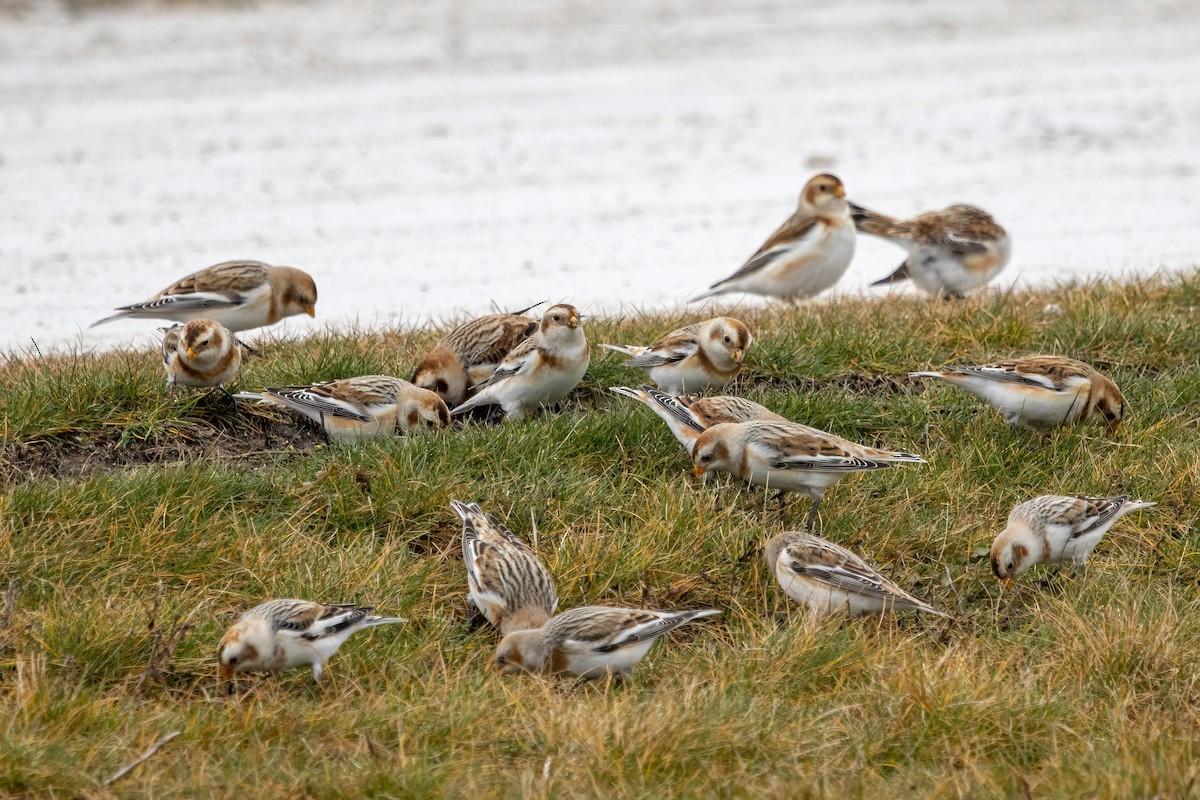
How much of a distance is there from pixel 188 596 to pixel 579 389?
9.35 ft

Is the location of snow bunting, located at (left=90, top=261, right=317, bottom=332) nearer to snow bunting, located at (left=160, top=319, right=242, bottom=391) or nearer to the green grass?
the green grass

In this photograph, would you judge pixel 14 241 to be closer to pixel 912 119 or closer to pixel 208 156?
pixel 208 156

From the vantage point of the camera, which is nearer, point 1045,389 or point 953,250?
point 1045,389

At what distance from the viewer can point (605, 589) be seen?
6293 millimetres

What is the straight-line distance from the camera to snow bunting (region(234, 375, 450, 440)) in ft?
23.9

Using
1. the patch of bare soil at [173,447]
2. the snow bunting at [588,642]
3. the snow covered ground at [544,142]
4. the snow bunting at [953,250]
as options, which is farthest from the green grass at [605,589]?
the snow covered ground at [544,142]

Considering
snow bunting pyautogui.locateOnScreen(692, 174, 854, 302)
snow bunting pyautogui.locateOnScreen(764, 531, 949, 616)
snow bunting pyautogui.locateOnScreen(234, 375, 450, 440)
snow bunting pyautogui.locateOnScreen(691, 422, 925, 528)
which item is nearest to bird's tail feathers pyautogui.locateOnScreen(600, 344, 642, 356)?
snow bunting pyautogui.locateOnScreen(234, 375, 450, 440)

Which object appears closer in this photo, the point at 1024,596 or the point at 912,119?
the point at 1024,596

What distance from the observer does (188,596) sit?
600cm

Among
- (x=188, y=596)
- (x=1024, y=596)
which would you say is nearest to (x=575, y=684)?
(x=188, y=596)

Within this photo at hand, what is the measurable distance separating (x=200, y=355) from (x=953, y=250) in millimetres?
5598

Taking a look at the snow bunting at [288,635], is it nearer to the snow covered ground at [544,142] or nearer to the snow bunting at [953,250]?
the snow covered ground at [544,142]

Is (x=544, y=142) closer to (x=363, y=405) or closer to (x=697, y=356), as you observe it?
(x=697, y=356)

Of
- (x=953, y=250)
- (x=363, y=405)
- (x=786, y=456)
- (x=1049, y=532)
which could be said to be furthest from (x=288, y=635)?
(x=953, y=250)
